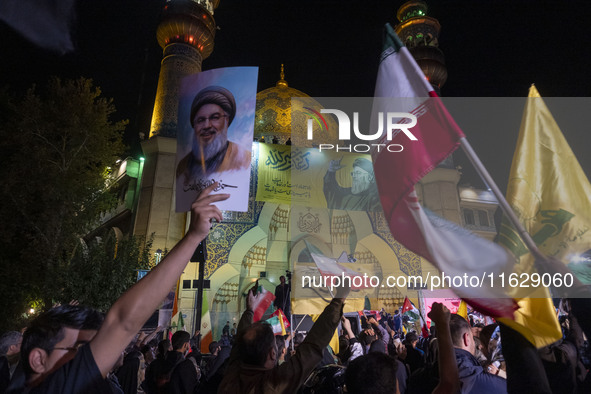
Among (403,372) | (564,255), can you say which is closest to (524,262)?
(564,255)

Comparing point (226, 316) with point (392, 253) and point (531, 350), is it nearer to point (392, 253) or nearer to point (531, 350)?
point (392, 253)

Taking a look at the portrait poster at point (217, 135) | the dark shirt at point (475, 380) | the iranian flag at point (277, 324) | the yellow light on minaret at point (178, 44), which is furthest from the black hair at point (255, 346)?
the yellow light on minaret at point (178, 44)

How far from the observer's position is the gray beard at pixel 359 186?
61.5 feet

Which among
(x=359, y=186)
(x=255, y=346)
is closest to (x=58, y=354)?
(x=255, y=346)

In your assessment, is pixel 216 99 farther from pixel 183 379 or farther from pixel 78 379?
pixel 78 379

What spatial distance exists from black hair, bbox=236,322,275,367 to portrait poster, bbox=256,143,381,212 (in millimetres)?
15114

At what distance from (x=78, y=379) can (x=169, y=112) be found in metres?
20.3

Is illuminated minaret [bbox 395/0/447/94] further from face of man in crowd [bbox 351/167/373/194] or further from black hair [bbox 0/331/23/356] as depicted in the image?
black hair [bbox 0/331/23/356]

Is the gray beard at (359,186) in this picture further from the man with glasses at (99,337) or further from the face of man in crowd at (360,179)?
the man with glasses at (99,337)

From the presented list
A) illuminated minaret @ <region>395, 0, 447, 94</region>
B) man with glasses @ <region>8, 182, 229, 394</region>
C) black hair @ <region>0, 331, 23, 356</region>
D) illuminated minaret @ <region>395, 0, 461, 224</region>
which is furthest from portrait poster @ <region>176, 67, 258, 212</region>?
illuminated minaret @ <region>395, 0, 447, 94</region>

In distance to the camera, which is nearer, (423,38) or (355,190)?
(355,190)

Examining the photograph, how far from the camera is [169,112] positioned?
66.1ft

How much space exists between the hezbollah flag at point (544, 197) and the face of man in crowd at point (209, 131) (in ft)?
8.52

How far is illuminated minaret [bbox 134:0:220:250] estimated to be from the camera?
17.6 meters
